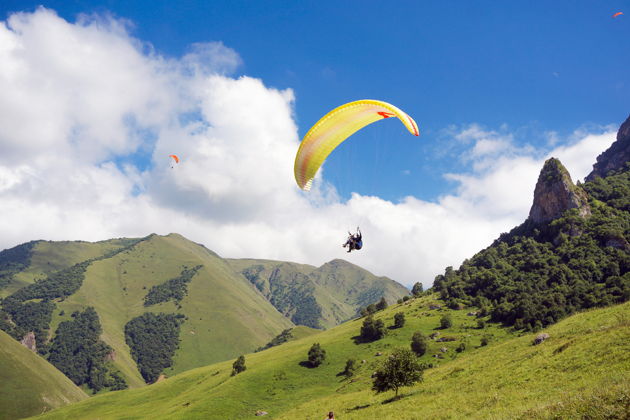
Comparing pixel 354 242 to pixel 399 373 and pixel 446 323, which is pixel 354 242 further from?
pixel 446 323

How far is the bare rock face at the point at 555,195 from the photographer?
5285 inches

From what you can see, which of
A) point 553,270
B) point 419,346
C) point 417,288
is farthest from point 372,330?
point 417,288

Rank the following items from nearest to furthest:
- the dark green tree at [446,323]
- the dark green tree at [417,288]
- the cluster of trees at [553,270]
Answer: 1. the dark green tree at [446,323]
2. the cluster of trees at [553,270]
3. the dark green tree at [417,288]

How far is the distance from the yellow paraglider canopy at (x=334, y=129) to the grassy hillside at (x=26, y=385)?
134 meters

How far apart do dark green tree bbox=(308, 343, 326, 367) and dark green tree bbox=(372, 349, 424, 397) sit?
1771 inches

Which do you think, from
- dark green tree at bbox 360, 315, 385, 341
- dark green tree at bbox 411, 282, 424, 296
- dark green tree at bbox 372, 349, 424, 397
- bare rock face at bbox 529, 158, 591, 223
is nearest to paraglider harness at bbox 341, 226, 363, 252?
dark green tree at bbox 372, 349, 424, 397

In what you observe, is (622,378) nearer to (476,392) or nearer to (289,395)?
(476,392)

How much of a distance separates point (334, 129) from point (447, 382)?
2439 centimetres

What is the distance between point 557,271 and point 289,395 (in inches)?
3539

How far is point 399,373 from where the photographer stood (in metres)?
32.8

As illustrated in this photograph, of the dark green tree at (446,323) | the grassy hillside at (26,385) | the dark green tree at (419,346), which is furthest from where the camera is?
the grassy hillside at (26,385)

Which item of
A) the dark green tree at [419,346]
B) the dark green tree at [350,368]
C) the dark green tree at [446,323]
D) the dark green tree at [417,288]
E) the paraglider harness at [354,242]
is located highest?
the paraglider harness at [354,242]

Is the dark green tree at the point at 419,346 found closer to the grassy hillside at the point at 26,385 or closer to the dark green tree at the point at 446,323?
the dark green tree at the point at 446,323

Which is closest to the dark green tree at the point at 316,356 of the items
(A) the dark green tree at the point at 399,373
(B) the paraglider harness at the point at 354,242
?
(A) the dark green tree at the point at 399,373
